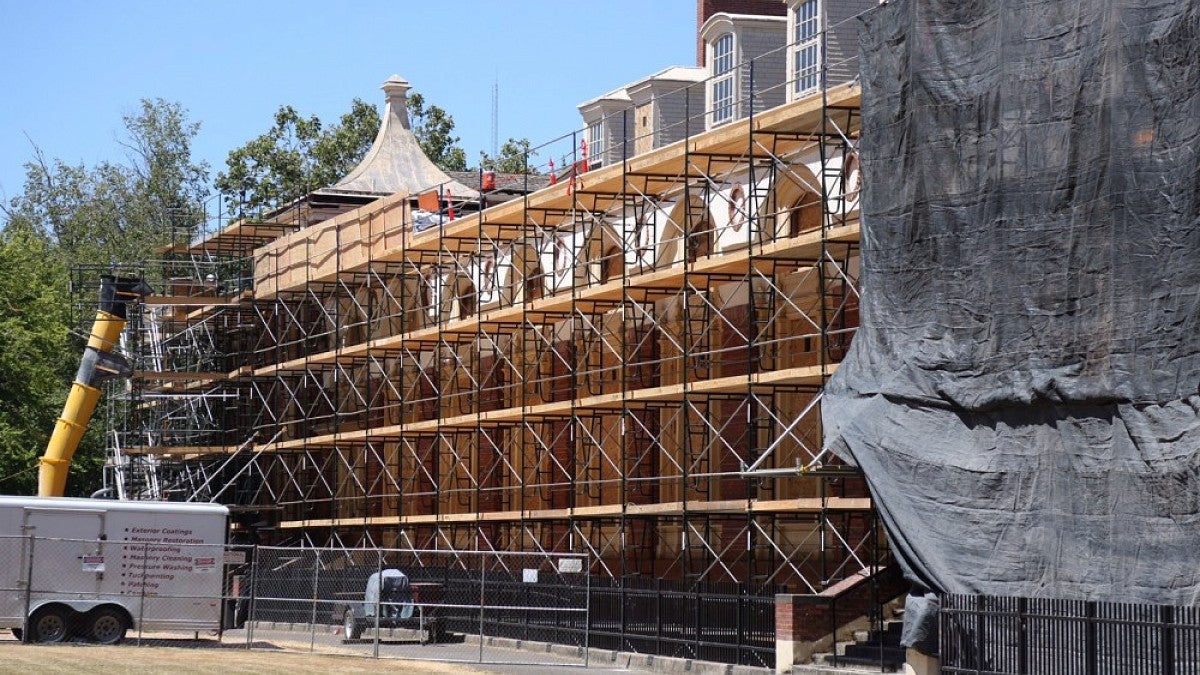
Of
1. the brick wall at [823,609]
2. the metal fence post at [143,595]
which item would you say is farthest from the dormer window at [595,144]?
the brick wall at [823,609]

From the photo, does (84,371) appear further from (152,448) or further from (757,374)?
(757,374)

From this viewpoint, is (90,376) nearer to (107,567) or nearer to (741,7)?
(107,567)

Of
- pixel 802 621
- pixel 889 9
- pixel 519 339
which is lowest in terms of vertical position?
pixel 802 621

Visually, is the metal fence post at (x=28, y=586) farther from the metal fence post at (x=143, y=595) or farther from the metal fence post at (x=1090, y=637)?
the metal fence post at (x=1090, y=637)

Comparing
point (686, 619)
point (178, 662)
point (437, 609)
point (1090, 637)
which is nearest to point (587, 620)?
point (686, 619)

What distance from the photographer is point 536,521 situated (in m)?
38.4

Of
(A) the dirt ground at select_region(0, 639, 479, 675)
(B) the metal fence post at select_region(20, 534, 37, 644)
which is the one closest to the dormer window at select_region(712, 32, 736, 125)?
(A) the dirt ground at select_region(0, 639, 479, 675)

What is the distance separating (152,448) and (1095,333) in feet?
109

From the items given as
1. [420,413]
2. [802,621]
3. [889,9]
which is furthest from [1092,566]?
[420,413]

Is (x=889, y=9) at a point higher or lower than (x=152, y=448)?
higher

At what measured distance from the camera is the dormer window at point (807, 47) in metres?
33.2

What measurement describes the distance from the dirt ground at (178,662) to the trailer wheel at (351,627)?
4.57 m

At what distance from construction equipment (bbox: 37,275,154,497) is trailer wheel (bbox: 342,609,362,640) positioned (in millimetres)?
10196

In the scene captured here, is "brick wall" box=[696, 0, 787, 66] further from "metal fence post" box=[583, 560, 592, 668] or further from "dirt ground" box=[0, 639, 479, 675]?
"dirt ground" box=[0, 639, 479, 675]
